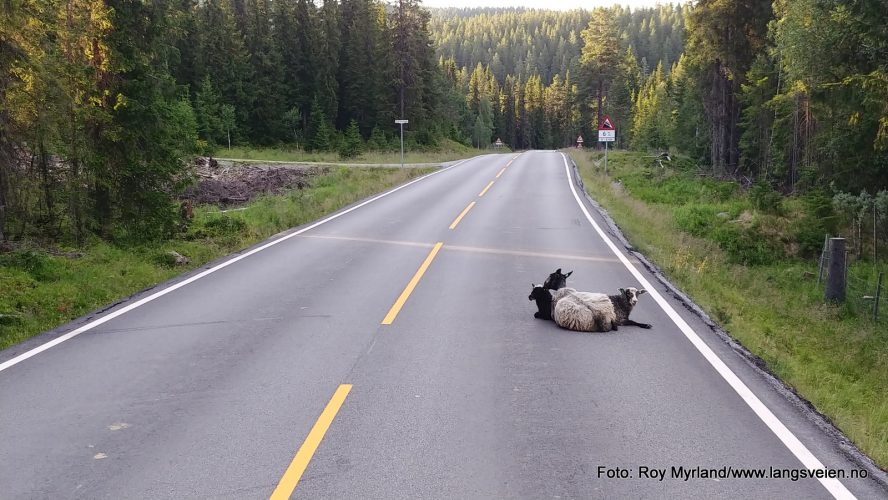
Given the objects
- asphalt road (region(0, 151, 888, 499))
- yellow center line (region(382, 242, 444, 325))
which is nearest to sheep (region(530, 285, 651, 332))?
asphalt road (region(0, 151, 888, 499))

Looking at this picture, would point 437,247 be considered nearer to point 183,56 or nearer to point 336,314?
point 336,314

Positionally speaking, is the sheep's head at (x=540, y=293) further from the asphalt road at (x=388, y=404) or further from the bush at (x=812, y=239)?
the bush at (x=812, y=239)

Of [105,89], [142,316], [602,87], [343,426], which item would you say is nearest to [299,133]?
[602,87]

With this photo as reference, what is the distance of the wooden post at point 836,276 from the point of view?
12.0 metres

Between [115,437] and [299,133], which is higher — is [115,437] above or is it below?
below

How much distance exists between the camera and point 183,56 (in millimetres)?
59031

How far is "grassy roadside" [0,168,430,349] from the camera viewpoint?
28.3 feet

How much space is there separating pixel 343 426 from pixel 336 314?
353 centimetres

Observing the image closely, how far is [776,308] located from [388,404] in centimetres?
960

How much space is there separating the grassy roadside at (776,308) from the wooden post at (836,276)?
316 millimetres

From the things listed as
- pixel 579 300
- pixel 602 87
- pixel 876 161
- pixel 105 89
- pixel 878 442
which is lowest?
pixel 878 442

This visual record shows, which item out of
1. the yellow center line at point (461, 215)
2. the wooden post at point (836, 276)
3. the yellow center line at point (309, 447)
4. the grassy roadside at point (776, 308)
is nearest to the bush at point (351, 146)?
the yellow center line at point (461, 215)

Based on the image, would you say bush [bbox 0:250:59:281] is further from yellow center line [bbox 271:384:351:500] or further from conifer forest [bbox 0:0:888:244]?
yellow center line [bbox 271:384:351:500]

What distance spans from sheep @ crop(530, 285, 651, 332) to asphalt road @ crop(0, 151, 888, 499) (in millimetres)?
166
